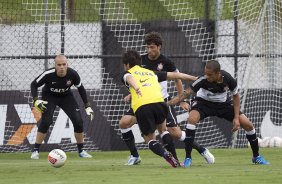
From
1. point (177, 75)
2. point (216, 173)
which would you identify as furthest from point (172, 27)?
point (216, 173)

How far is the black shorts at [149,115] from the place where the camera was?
505 inches

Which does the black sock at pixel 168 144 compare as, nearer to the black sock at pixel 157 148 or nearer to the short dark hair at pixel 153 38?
the black sock at pixel 157 148

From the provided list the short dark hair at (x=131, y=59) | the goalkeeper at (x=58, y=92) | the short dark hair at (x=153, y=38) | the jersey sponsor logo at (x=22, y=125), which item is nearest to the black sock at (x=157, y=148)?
the short dark hair at (x=131, y=59)

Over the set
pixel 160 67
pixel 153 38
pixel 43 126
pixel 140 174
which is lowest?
pixel 43 126

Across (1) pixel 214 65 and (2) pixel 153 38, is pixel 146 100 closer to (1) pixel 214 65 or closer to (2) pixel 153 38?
(1) pixel 214 65

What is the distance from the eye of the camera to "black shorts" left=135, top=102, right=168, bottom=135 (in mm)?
12828

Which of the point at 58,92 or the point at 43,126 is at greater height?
the point at 58,92

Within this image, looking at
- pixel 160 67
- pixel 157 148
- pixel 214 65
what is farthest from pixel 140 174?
pixel 160 67

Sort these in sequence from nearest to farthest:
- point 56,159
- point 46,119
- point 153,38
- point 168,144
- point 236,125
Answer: point 56,159
point 236,125
point 168,144
point 153,38
point 46,119

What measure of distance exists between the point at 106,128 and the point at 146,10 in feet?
10.8

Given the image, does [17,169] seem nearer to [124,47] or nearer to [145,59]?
[145,59]

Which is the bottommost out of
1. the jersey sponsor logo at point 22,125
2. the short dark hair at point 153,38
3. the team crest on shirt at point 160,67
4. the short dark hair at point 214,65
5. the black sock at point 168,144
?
the jersey sponsor logo at point 22,125

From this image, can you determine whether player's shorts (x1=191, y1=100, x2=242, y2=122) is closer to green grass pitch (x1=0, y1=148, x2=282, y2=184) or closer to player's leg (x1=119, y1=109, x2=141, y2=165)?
green grass pitch (x1=0, y1=148, x2=282, y2=184)

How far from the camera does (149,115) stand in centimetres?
1284
